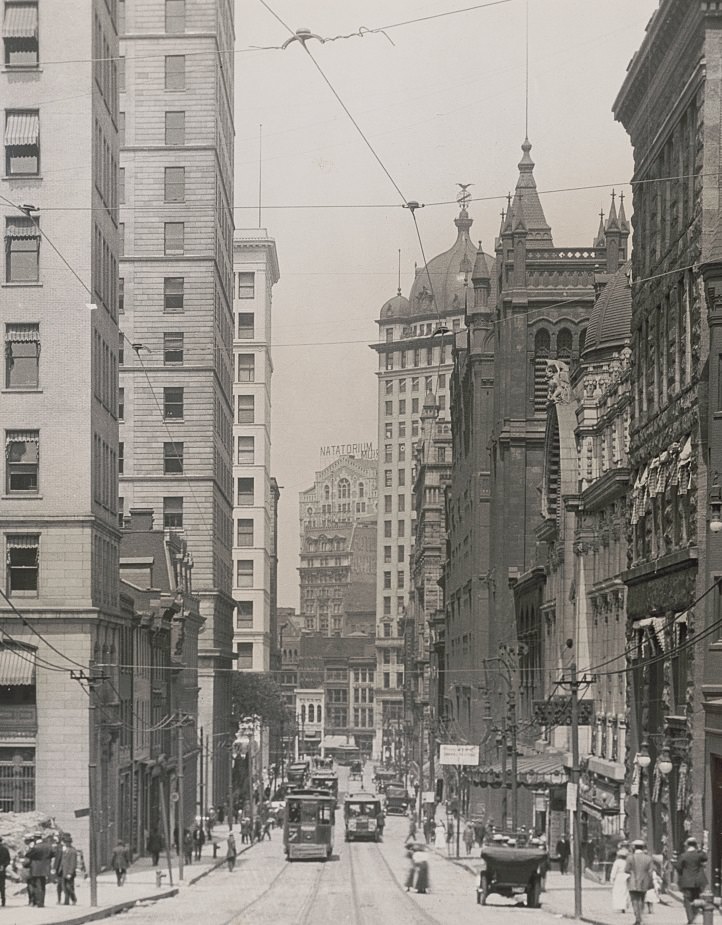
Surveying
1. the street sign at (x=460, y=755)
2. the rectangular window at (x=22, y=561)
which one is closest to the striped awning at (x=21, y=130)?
the rectangular window at (x=22, y=561)

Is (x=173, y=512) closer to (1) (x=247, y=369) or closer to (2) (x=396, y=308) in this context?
(1) (x=247, y=369)

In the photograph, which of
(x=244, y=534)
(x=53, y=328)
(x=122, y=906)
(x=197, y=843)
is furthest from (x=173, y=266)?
(x=122, y=906)

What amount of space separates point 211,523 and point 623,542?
54.2 meters

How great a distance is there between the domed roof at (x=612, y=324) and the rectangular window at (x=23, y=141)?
2118cm

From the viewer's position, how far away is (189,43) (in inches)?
4183

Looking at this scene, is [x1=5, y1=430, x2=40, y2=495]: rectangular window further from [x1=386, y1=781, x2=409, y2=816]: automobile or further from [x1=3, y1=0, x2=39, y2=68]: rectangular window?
[x1=386, y1=781, x2=409, y2=816]: automobile

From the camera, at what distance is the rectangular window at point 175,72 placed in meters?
106

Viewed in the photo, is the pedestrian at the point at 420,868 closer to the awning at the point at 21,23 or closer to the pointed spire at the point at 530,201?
the awning at the point at 21,23

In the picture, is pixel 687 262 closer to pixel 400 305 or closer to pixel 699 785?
pixel 699 785

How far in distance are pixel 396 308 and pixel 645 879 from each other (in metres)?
156

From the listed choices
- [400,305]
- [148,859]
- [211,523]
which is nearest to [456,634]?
[211,523]

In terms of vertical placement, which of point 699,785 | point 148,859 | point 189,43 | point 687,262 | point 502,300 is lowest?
point 148,859

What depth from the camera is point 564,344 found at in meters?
89.9

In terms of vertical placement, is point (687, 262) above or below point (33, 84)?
below
